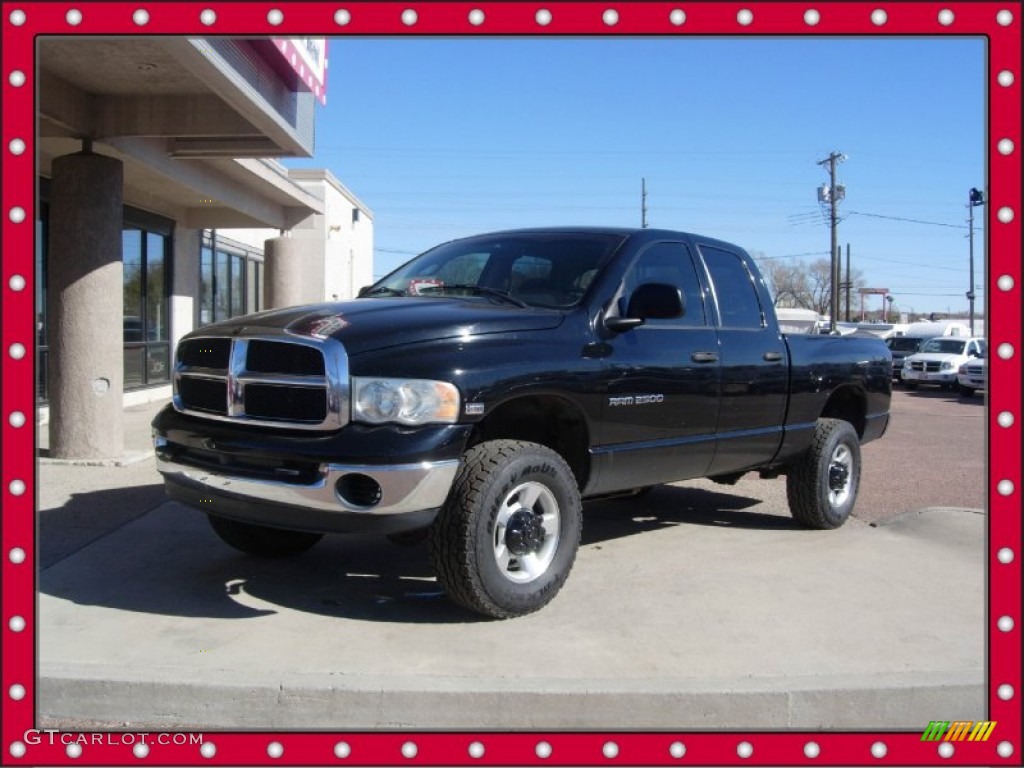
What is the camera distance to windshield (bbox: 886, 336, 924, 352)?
33094mm

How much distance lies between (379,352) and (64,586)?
91.6 inches

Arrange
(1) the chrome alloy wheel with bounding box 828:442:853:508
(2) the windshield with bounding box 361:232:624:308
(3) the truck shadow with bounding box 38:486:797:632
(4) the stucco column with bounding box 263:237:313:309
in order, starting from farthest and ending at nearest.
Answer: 1. (4) the stucco column with bounding box 263:237:313:309
2. (1) the chrome alloy wheel with bounding box 828:442:853:508
3. (2) the windshield with bounding box 361:232:624:308
4. (3) the truck shadow with bounding box 38:486:797:632

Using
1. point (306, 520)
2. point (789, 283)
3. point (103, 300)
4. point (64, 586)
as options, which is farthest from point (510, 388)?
point (789, 283)

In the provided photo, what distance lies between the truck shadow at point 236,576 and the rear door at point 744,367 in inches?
41.1

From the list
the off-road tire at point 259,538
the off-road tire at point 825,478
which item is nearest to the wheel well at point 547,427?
the off-road tire at point 259,538

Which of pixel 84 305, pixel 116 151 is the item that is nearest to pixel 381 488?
pixel 84 305

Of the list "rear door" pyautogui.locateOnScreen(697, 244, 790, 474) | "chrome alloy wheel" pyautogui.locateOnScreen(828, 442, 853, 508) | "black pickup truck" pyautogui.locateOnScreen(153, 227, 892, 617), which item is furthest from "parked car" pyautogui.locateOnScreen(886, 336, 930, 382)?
"black pickup truck" pyautogui.locateOnScreen(153, 227, 892, 617)

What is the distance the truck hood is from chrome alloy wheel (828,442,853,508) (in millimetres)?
3058

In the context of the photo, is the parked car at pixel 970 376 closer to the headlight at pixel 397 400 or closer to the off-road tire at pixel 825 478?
the off-road tire at pixel 825 478

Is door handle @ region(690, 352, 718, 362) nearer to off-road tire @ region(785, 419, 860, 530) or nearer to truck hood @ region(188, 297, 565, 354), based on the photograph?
truck hood @ region(188, 297, 565, 354)

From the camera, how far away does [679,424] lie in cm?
539

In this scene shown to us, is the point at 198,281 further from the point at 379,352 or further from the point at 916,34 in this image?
the point at 916,34

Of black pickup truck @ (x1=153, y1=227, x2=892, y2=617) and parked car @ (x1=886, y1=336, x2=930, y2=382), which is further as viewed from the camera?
parked car @ (x1=886, y1=336, x2=930, y2=382)

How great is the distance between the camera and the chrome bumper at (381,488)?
401 cm
